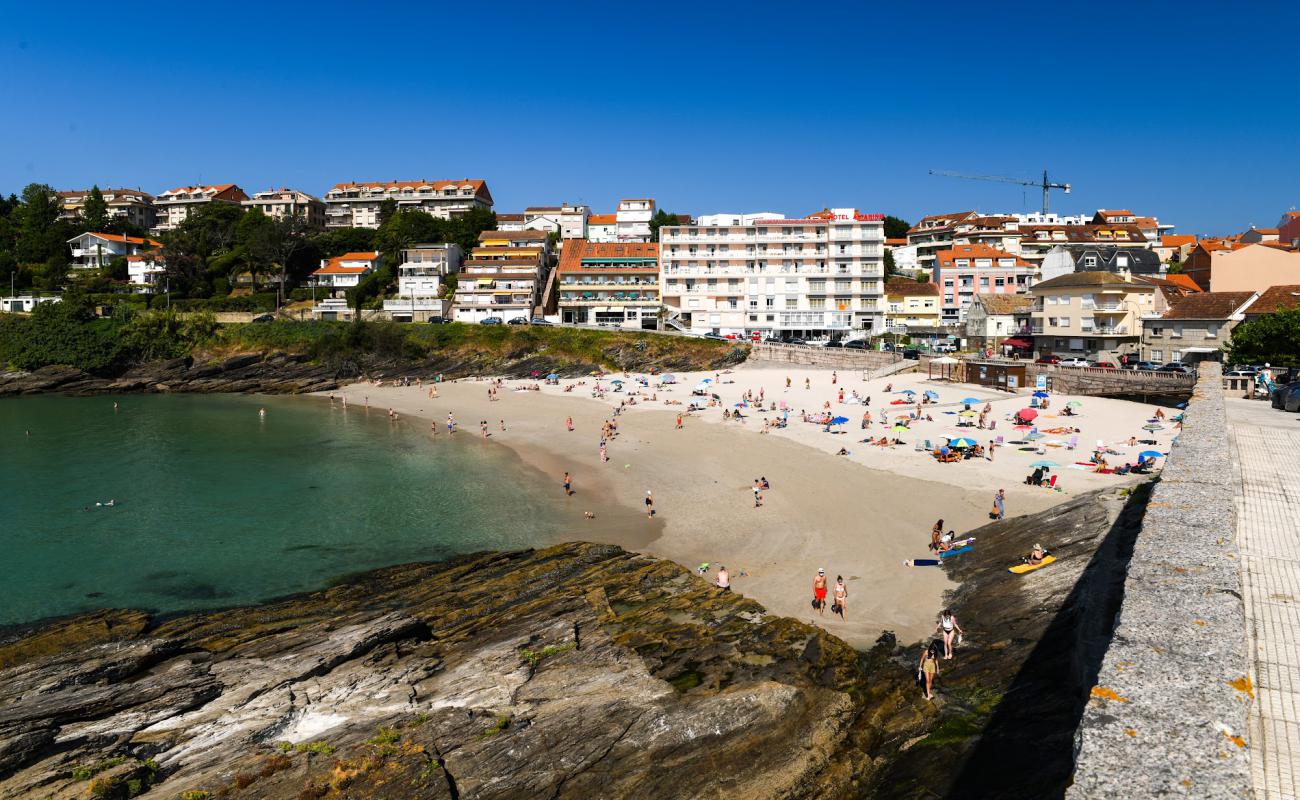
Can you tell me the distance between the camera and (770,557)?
71.5 ft

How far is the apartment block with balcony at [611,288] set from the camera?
8000 cm

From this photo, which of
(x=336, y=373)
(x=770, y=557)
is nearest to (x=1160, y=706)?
(x=770, y=557)

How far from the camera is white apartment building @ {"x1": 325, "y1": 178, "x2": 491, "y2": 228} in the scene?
126562 millimetres

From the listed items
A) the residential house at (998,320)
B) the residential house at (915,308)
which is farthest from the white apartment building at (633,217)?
the residential house at (998,320)

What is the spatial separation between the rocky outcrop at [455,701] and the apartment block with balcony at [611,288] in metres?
62.4

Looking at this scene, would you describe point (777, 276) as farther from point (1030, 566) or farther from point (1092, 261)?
point (1030, 566)

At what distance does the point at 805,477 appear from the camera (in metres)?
30.3

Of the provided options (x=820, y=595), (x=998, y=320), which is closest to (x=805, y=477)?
(x=820, y=595)

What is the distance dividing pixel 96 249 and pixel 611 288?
72471 millimetres

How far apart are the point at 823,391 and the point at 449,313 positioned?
45913mm

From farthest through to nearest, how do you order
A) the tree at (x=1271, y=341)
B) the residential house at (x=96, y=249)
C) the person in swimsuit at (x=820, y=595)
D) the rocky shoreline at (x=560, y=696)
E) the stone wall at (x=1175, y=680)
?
the residential house at (x=96, y=249) → the tree at (x=1271, y=341) → the person in swimsuit at (x=820, y=595) → the rocky shoreline at (x=560, y=696) → the stone wall at (x=1175, y=680)

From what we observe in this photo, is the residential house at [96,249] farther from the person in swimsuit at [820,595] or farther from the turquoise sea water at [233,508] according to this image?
the person in swimsuit at [820,595]

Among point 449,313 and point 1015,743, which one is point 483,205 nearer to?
point 449,313

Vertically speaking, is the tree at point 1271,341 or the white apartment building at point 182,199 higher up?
the white apartment building at point 182,199
